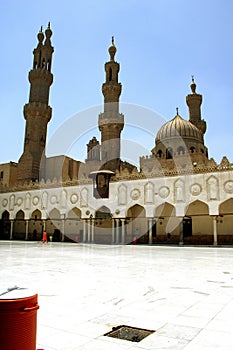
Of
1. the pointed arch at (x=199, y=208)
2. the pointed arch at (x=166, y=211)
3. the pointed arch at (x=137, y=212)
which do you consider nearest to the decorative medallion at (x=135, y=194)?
the pointed arch at (x=137, y=212)

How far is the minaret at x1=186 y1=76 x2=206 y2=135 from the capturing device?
4038 cm

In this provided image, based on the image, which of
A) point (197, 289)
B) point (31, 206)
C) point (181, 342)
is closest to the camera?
point (181, 342)

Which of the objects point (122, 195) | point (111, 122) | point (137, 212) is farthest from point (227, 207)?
point (111, 122)

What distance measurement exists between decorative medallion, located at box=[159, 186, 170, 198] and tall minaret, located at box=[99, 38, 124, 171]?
10159 mm

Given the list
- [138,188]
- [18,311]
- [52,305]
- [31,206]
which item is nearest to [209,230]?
[138,188]

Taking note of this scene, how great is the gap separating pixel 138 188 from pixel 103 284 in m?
19.7

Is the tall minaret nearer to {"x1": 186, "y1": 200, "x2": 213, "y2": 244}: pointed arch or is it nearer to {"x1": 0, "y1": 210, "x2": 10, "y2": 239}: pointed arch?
{"x1": 186, "y1": 200, "x2": 213, "y2": 244}: pointed arch

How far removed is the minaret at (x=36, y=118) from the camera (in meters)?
37.2

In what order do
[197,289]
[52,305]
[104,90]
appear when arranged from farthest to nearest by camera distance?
[104,90]
[197,289]
[52,305]

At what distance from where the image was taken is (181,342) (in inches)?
118

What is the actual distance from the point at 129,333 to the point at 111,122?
1257 inches

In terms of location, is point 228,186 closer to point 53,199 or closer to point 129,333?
point 53,199

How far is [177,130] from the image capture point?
34562mm

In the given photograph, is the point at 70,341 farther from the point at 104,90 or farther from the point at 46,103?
the point at 46,103
